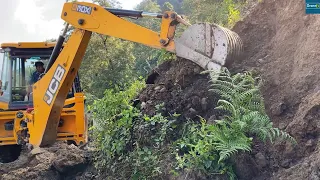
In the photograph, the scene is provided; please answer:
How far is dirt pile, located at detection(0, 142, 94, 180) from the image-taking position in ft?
23.9

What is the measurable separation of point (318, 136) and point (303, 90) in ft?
2.58

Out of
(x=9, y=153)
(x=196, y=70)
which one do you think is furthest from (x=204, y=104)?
(x=9, y=153)

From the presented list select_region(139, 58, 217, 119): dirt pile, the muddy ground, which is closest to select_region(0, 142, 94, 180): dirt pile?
the muddy ground

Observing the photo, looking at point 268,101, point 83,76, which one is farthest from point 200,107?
point 83,76

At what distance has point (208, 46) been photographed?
5.98m

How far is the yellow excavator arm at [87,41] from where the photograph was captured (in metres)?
5.98

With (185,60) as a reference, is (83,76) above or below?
below

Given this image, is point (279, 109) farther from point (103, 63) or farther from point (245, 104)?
point (103, 63)

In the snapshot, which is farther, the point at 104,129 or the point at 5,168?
the point at 5,168

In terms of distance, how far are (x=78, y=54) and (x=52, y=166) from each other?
189 centimetres

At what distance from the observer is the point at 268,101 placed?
545cm

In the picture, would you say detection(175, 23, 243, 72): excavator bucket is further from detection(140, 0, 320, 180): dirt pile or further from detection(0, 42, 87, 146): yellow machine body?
detection(0, 42, 87, 146): yellow machine body

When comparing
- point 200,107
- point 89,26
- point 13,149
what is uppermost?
point 89,26

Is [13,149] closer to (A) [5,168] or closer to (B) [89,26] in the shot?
(A) [5,168]
